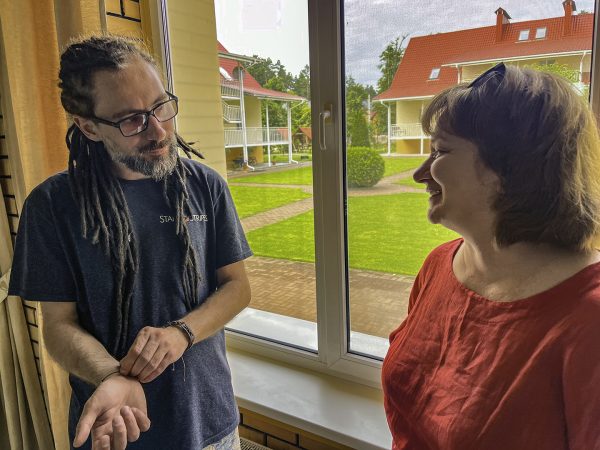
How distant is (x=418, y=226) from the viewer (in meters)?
1.40

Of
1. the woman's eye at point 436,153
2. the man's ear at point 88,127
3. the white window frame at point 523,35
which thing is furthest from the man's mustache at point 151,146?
the white window frame at point 523,35

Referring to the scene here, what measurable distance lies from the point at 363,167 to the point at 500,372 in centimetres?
86

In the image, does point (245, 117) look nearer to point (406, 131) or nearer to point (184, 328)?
point (406, 131)

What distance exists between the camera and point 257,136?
68.1 inches

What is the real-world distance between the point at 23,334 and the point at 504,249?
5.46 feet

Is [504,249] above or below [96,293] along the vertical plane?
above

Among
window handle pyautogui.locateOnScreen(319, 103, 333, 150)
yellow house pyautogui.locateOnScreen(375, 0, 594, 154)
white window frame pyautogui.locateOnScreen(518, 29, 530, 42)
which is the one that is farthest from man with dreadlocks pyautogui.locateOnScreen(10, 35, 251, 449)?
white window frame pyautogui.locateOnScreen(518, 29, 530, 42)

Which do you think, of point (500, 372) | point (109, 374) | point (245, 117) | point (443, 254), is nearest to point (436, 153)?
point (443, 254)

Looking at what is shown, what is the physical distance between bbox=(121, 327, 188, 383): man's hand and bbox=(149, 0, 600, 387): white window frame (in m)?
0.75

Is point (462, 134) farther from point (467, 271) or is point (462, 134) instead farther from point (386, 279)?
point (386, 279)

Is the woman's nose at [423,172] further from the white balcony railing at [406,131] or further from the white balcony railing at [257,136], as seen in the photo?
the white balcony railing at [257,136]

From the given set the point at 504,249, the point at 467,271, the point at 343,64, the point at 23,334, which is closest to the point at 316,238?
the point at 343,64

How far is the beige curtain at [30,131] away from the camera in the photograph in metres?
1.42

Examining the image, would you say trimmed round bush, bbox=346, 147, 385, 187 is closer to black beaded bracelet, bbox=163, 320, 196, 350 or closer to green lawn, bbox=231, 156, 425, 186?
green lawn, bbox=231, 156, 425, 186
